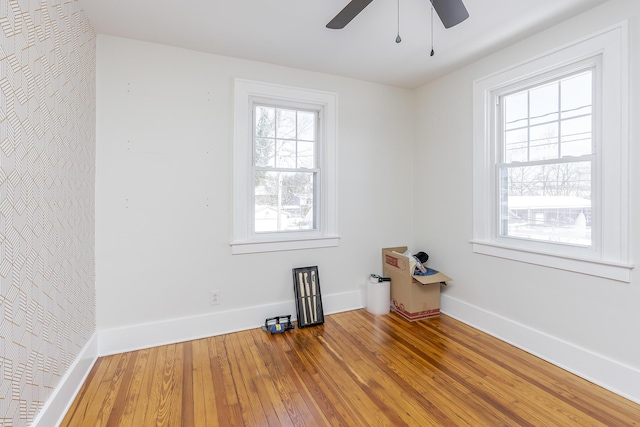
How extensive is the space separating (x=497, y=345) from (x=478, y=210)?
1.19 meters

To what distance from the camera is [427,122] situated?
11.4 feet

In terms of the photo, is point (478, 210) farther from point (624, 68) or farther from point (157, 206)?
point (157, 206)

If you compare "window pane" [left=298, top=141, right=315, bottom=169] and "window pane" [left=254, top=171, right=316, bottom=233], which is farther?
"window pane" [left=298, top=141, right=315, bottom=169]

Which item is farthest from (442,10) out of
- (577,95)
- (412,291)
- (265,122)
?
(412,291)

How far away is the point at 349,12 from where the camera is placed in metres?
1.75

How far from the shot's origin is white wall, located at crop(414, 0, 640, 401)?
1916mm

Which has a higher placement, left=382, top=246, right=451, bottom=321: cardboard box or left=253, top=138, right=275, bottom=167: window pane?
left=253, top=138, right=275, bottom=167: window pane

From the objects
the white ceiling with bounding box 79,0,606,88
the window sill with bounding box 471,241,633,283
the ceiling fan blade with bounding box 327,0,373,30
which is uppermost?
the white ceiling with bounding box 79,0,606,88

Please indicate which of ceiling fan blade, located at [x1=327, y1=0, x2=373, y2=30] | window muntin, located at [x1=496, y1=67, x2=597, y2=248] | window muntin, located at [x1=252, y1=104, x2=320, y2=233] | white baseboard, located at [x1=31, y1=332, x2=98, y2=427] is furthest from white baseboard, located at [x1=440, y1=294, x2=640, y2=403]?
white baseboard, located at [x1=31, y1=332, x2=98, y2=427]

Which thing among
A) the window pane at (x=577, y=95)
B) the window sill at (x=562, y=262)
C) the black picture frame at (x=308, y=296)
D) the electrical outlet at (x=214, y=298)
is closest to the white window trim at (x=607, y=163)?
the window sill at (x=562, y=262)

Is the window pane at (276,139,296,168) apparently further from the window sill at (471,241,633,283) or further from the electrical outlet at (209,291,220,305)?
the window sill at (471,241,633,283)

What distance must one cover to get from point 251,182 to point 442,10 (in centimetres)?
202

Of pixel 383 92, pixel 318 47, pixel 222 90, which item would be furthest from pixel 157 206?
pixel 383 92

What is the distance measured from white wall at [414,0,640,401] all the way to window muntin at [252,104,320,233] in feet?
4.37
